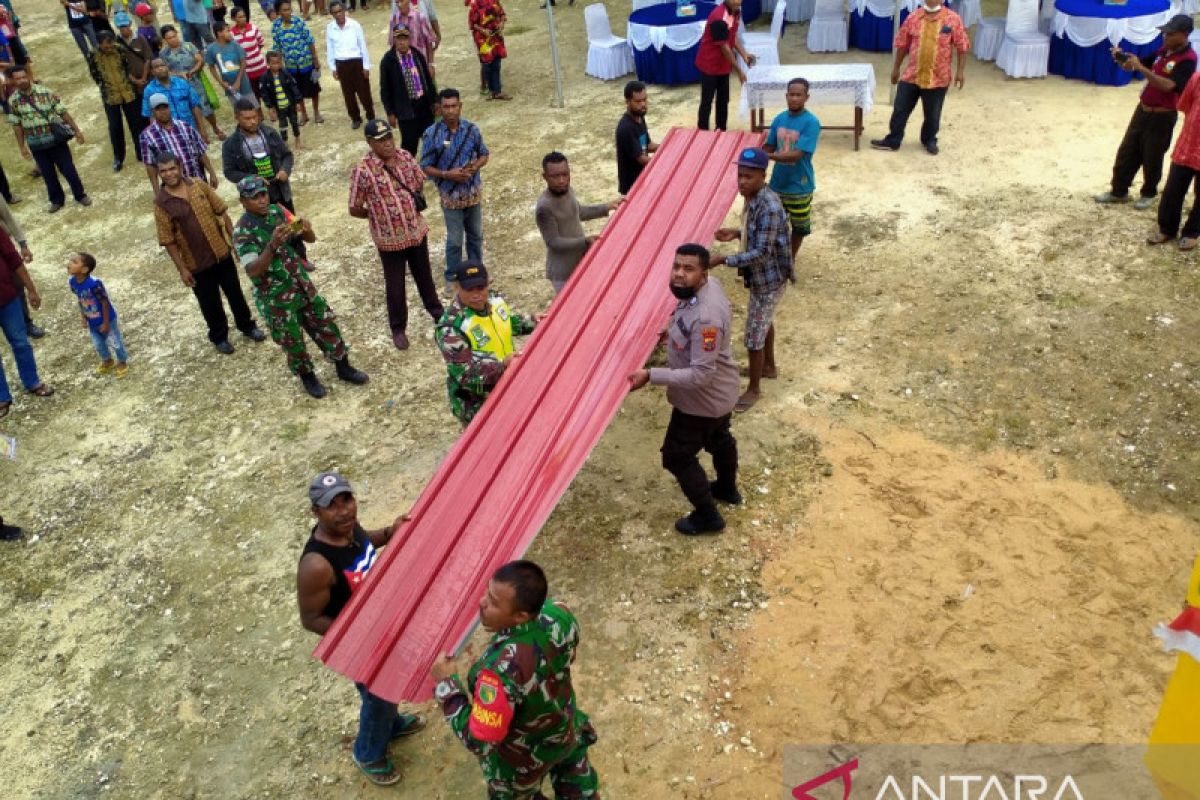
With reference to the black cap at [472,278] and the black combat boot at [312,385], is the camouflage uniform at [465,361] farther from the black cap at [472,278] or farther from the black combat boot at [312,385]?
the black combat boot at [312,385]

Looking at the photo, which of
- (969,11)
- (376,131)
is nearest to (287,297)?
(376,131)

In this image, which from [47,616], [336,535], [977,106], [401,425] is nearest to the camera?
[336,535]

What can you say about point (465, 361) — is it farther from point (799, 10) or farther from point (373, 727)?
point (799, 10)

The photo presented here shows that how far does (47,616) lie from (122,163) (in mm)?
8326

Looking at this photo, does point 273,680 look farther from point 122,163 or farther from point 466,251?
point 122,163

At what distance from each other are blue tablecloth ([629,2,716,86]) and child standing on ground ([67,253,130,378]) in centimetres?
745

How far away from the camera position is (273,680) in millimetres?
4641

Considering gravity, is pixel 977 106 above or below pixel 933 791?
above

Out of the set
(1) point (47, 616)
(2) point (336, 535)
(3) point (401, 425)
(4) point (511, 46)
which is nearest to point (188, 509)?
(1) point (47, 616)

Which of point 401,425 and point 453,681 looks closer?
point 453,681

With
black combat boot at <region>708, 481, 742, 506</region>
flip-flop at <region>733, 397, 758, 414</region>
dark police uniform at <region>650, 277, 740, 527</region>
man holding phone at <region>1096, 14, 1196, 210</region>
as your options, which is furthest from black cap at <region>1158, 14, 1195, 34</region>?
black combat boot at <region>708, 481, 742, 506</region>

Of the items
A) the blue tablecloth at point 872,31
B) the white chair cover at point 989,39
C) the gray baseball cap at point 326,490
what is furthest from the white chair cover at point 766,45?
the gray baseball cap at point 326,490

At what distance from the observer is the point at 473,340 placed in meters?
4.79

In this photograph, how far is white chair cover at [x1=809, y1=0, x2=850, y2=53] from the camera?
476 inches
